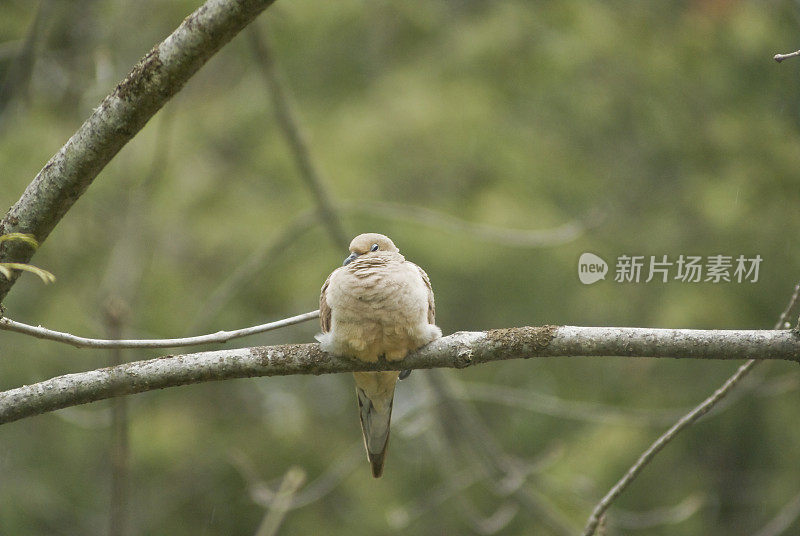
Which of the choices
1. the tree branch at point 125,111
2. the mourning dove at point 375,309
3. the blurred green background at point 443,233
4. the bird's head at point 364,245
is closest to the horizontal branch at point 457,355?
the mourning dove at point 375,309

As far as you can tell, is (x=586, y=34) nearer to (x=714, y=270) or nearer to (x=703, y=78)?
(x=703, y=78)

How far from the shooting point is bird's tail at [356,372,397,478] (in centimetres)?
297

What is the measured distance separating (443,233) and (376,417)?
2727mm

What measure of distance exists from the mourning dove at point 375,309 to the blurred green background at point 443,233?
2760mm

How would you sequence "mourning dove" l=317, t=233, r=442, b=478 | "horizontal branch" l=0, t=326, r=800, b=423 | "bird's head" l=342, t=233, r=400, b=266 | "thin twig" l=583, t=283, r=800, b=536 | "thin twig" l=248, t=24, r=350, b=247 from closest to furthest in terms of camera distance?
"horizontal branch" l=0, t=326, r=800, b=423 → "thin twig" l=583, t=283, r=800, b=536 → "mourning dove" l=317, t=233, r=442, b=478 → "bird's head" l=342, t=233, r=400, b=266 → "thin twig" l=248, t=24, r=350, b=247

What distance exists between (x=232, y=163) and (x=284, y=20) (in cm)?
147

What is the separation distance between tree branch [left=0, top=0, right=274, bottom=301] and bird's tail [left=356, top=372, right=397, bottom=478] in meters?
1.30

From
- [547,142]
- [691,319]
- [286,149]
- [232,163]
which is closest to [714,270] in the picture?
[691,319]

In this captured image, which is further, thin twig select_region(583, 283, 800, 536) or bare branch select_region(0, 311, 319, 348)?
thin twig select_region(583, 283, 800, 536)

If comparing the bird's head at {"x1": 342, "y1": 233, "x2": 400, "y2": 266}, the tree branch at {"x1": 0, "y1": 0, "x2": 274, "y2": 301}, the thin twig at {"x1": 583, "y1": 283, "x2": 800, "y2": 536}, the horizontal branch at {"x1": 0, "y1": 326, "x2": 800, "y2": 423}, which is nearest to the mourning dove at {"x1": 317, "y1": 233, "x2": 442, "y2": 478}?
the bird's head at {"x1": 342, "y1": 233, "x2": 400, "y2": 266}

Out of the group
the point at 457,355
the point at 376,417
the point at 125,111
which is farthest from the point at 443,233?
the point at 125,111

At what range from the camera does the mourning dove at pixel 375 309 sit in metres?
2.31

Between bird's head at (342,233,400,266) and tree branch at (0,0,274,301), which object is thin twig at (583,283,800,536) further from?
tree branch at (0,0,274,301)

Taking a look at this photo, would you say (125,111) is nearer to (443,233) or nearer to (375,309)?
(375,309)
